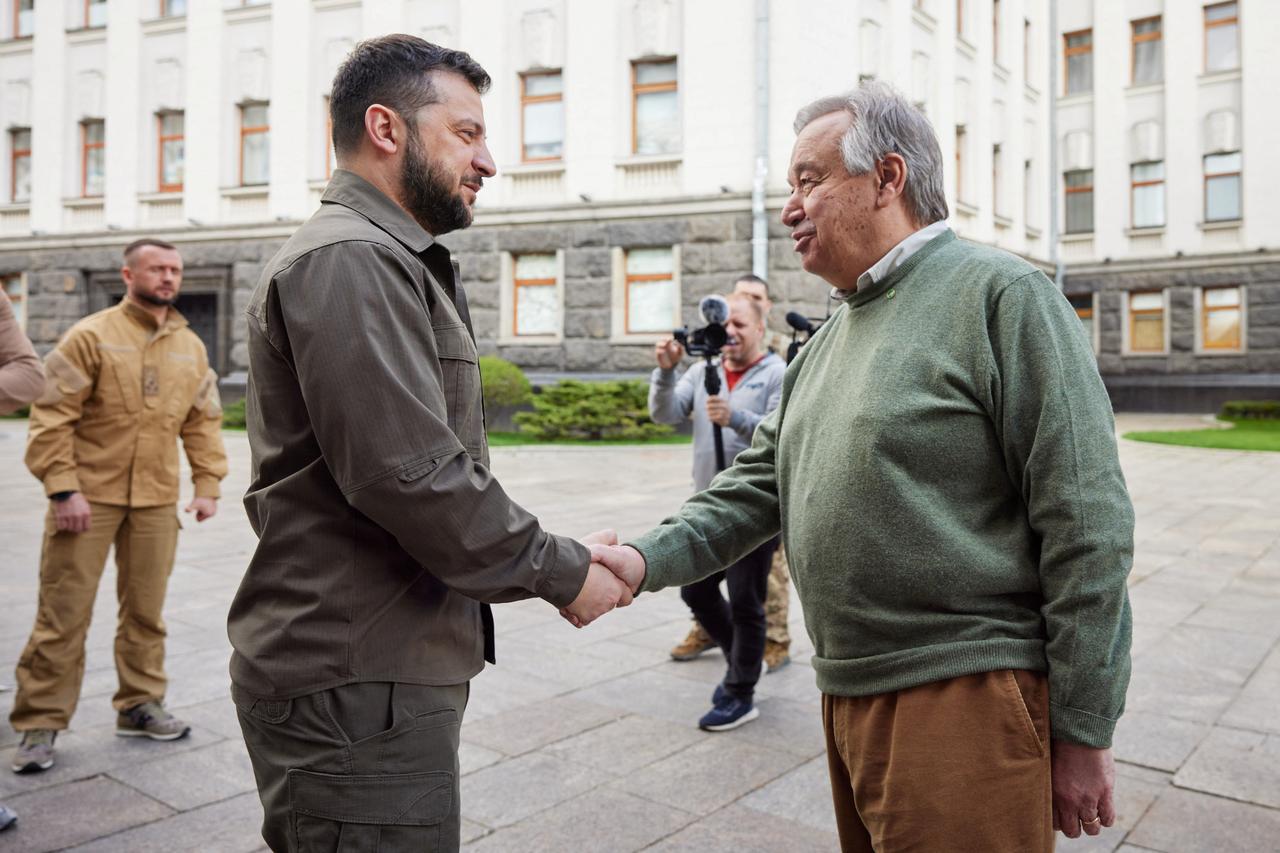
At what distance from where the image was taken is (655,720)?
4879mm

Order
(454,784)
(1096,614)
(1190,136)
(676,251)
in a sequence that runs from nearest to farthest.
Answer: (1096,614), (454,784), (676,251), (1190,136)

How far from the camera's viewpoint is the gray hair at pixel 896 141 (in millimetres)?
2268

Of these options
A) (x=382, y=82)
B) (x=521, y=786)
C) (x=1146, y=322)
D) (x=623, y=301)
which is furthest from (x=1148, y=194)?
(x=382, y=82)

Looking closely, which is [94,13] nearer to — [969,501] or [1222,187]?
[1222,187]

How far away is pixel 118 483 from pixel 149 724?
999 millimetres

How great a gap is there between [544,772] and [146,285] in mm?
2615

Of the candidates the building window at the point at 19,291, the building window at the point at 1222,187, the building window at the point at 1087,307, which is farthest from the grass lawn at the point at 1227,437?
the building window at the point at 19,291

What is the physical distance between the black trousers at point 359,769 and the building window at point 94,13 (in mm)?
26074

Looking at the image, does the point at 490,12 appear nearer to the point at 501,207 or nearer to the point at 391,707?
the point at 501,207

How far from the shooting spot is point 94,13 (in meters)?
24.0

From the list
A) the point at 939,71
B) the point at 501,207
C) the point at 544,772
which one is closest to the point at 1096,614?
the point at 544,772

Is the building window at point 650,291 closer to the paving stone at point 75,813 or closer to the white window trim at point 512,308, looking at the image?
the white window trim at point 512,308

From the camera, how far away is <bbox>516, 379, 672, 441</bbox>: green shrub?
18734 mm

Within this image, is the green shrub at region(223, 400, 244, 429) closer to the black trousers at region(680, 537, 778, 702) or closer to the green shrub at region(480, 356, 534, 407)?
the green shrub at region(480, 356, 534, 407)
